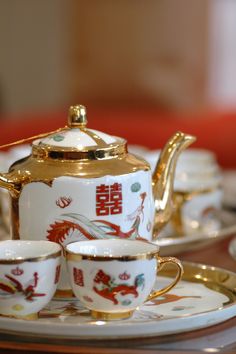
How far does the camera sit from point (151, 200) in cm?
87

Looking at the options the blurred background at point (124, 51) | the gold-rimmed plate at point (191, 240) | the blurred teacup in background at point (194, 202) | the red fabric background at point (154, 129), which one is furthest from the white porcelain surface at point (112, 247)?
the blurred background at point (124, 51)

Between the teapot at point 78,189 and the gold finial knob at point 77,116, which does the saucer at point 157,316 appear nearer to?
the teapot at point 78,189

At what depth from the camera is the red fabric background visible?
2.16 m

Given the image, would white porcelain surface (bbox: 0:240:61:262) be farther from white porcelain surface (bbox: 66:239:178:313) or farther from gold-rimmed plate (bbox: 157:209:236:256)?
gold-rimmed plate (bbox: 157:209:236:256)

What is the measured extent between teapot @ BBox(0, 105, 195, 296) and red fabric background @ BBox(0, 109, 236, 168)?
1.26m

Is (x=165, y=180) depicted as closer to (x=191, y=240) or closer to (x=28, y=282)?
(x=191, y=240)

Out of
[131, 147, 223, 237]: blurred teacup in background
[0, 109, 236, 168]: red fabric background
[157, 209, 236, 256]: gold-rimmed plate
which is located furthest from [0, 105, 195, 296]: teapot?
[0, 109, 236, 168]: red fabric background

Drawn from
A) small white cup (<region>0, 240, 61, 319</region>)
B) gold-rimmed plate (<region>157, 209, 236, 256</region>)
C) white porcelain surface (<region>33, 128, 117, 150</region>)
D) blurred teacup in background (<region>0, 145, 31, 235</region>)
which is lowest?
gold-rimmed plate (<region>157, 209, 236, 256</region>)

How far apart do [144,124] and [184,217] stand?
1.11 m

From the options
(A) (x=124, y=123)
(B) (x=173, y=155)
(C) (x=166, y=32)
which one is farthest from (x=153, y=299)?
(C) (x=166, y=32)

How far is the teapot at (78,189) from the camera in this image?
0.80 m

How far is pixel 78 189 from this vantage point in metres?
0.80

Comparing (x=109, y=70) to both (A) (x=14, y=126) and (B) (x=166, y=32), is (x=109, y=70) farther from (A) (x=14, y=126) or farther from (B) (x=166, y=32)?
(A) (x=14, y=126)

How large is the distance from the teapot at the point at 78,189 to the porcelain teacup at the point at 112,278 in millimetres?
61
